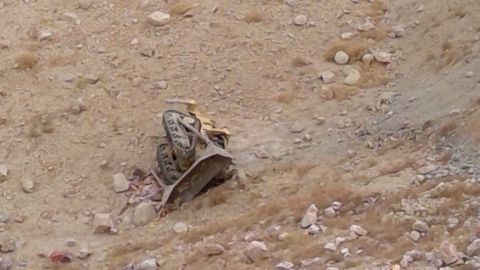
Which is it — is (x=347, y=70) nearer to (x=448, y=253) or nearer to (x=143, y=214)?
(x=143, y=214)

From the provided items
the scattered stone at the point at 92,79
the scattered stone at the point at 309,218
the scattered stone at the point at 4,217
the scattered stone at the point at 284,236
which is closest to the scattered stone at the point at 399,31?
the scattered stone at the point at 92,79

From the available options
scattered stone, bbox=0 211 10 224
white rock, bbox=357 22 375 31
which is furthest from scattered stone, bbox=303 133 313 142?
scattered stone, bbox=0 211 10 224

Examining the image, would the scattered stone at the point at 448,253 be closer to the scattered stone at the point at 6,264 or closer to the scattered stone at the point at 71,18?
the scattered stone at the point at 6,264

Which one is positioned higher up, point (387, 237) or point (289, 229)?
point (387, 237)

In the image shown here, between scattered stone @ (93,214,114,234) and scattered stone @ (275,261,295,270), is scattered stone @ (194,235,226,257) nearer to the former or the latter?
scattered stone @ (275,261,295,270)

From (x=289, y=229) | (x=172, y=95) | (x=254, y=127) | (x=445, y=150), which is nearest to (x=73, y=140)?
(x=172, y=95)

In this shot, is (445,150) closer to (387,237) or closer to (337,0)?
(387,237)
